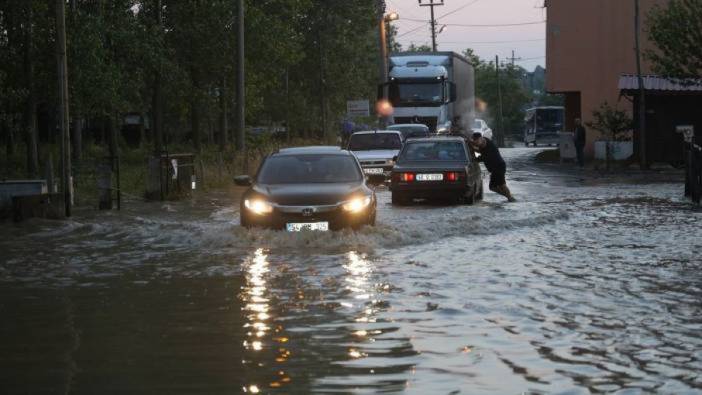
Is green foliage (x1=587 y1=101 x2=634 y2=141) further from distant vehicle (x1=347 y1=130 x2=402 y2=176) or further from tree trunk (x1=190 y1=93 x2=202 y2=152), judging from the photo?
tree trunk (x1=190 y1=93 x2=202 y2=152)

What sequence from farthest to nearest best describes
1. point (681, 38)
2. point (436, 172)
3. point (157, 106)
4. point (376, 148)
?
1. point (157, 106)
2. point (681, 38)
3. point (376, 148)
4. point (436, 172)

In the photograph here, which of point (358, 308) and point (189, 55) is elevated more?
point (189, 55)

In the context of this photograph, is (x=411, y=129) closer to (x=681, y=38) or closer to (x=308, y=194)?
(x=681, y=38)

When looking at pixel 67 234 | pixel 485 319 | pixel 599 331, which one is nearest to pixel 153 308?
pixel 485 319

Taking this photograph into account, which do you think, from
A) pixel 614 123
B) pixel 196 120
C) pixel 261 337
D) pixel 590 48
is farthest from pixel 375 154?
pixel 261 337

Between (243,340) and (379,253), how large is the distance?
21.3 ft

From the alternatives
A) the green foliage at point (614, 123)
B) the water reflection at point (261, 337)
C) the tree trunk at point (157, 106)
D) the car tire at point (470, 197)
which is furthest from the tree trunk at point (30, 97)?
the water reflection at point (261, 337)

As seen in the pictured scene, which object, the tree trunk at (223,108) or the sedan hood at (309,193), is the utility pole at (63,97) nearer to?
the sedan hood at (309,193)

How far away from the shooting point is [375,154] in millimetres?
33875

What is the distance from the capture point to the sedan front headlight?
1628 cm

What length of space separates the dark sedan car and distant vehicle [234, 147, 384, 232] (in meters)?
7.49

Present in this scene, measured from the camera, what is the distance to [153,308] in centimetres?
1091

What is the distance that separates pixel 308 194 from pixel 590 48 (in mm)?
39010

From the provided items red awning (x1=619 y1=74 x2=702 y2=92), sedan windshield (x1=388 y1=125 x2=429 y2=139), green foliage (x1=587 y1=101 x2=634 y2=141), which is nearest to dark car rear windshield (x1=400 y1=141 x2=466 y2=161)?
sedan windshield (x1=388 y1=125 x2=429 y2=139)
